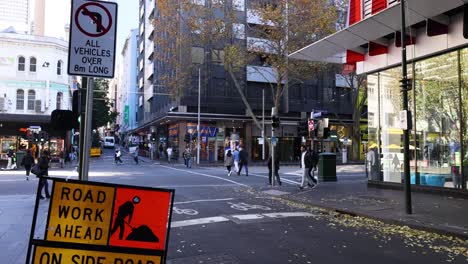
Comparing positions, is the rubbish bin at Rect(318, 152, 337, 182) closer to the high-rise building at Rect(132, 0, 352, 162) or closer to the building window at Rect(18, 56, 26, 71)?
the high-rise building at Rect(132, 0, 352, 162)

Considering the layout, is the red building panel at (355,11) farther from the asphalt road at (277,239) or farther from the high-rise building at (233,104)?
the high-rise building at (233,104)

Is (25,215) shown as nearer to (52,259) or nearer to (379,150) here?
(52,259)

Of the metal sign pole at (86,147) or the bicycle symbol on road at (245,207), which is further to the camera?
the bicycle symbol on road at (245,207)

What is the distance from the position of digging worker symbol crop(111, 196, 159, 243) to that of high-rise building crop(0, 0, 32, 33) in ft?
177

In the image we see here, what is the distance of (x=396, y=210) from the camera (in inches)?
488

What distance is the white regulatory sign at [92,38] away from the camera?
5.26 m

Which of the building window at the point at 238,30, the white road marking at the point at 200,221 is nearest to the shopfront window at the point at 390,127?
the white road marking at the point at 200,221

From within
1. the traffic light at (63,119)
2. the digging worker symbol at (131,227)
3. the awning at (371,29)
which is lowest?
the digging worker symbol at (131,227)

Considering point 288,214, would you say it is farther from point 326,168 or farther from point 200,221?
point 326,168

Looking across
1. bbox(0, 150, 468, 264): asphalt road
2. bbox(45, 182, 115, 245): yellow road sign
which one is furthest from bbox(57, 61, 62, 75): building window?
bbox(45, 182, 115, 245): yellow road sign

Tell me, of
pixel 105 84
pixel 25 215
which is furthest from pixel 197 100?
pixel 25 215

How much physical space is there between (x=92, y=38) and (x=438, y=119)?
14.6m

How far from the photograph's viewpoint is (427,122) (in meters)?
17.1

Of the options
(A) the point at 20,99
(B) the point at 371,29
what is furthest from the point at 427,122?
(A) the point at 20,99
